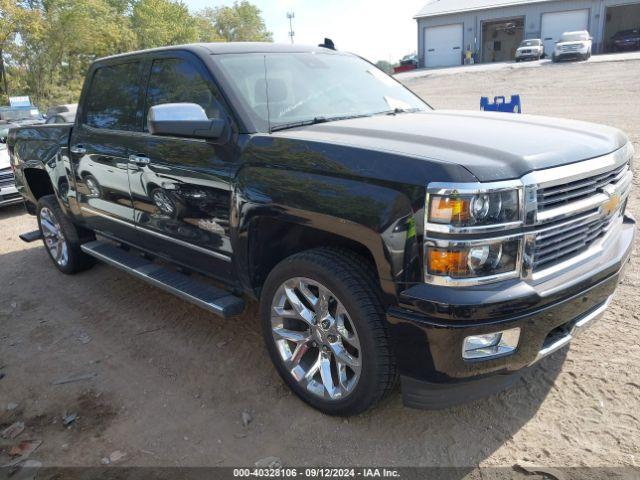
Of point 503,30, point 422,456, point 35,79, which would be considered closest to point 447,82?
point 503,30

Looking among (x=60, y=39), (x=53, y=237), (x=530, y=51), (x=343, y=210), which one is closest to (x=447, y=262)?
(x=343, y=210)

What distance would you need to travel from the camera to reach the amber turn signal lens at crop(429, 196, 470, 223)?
2.17m

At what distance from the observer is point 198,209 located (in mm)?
3375

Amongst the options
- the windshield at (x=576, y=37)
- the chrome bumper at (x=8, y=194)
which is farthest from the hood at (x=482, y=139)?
the windshield at (x=576, y=37)

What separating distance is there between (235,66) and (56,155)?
98.1 inches

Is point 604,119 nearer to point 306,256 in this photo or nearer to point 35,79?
point 306,256

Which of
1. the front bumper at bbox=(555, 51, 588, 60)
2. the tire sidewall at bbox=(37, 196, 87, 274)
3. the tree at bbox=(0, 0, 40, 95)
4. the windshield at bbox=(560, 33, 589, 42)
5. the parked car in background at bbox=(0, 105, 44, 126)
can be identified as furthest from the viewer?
the windshield at bbox=(560, 33, 589, 42)

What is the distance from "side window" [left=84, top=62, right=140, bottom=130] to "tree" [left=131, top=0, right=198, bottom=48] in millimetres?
40128

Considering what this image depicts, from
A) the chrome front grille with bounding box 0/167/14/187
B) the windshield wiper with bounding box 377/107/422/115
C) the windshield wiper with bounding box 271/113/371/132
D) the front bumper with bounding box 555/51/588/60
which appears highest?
the front bumper with bounding box 555/51/588/60

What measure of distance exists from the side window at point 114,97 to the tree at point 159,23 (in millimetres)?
40128

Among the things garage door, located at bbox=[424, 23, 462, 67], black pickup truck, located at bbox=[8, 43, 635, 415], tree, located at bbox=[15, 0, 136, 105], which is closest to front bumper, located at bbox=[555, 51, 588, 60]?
garage door, located at bbox=[424, 23, 462, 67]

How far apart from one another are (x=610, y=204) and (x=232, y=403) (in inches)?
92.6

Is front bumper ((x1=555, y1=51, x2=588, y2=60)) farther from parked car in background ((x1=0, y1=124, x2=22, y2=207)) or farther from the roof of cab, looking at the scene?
the roof of cab

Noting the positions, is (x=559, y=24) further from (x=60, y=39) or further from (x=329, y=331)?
(x=329, y=331)
